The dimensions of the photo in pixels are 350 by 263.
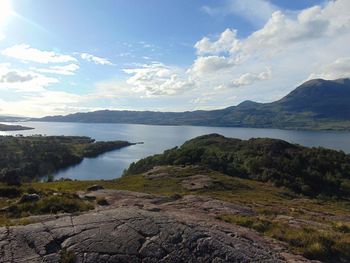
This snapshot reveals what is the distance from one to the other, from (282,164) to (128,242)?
102708mm

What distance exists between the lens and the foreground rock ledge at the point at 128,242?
44.3 ft

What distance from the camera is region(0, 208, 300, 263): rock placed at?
13.5 meters

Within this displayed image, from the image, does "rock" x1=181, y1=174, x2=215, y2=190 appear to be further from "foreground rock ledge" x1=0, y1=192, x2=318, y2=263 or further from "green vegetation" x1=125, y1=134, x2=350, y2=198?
"foreground rock ledge" x1=0, y1=192, x2=318, y2=263

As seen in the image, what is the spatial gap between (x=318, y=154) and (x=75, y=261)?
410 feet

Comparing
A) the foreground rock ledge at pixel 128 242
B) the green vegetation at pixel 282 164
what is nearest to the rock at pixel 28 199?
the foreground rock ledge at pixel 128 242

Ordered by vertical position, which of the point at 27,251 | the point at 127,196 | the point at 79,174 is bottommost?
the point at 79,174

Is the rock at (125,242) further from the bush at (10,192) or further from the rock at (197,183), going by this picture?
the rock at (197,183)

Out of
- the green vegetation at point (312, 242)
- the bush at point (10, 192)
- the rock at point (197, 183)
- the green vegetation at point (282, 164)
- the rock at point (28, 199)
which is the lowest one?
the green vegetation at point (282, 164)

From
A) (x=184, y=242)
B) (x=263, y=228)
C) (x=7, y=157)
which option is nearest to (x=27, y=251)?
(x=184, y=242)

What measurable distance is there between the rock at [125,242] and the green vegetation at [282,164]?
8161 cm

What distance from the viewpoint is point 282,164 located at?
11156cm

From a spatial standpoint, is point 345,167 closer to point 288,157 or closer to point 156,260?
point 288,157

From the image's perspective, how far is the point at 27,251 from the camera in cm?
1338

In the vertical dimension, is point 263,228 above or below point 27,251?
below
